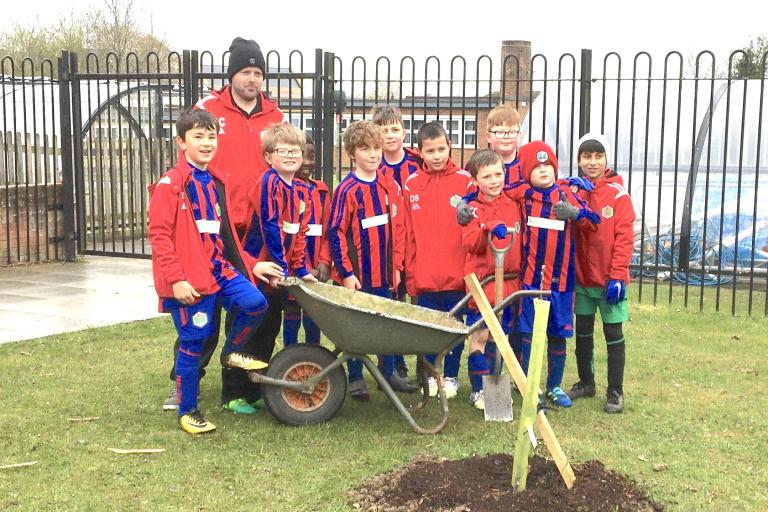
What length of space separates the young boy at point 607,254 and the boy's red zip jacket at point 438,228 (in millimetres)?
667

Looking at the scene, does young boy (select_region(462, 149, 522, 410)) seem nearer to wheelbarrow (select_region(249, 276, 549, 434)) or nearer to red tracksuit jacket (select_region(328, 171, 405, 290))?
wheelbarrow (select_region(249, 276, 549, 434))

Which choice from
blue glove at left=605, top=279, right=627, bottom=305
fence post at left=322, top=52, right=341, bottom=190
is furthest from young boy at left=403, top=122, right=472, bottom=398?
fence post at left=322, top=52, right=341, bottom=190

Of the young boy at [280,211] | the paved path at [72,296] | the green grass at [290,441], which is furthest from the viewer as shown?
the paved path at [72,296]

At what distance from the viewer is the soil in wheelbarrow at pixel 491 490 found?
3.23 m

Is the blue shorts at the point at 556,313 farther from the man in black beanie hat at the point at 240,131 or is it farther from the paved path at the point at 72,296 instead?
the paved path at the point at 72,296

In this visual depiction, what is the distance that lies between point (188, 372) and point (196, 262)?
1.86ft

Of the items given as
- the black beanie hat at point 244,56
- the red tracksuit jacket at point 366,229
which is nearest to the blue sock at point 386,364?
the red tracksuit jacket at point 366,229

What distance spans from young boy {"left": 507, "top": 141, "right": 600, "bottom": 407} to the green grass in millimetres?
558

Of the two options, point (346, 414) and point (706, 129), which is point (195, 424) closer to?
point (346, 414)

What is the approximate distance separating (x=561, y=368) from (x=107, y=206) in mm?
8755

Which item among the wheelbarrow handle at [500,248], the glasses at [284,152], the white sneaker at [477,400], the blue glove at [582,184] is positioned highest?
the glasses at [284,152]

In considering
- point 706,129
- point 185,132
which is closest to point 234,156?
point 185,132

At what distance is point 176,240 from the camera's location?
14.1 ft

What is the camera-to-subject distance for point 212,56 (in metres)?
9.18
